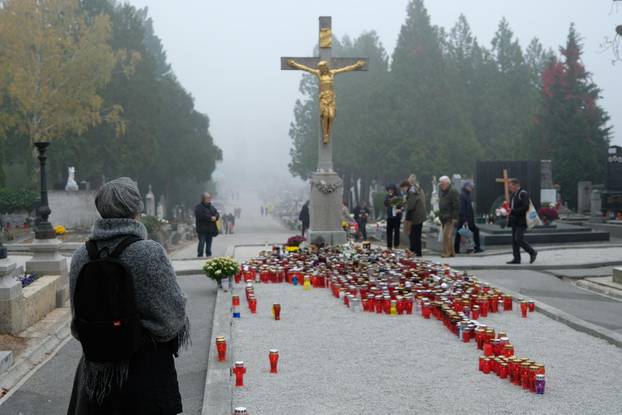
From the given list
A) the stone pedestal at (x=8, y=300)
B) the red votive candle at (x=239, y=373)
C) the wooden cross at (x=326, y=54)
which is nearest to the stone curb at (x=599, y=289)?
the red votive candle at (x=239, y=373)

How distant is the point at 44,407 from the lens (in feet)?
21.0

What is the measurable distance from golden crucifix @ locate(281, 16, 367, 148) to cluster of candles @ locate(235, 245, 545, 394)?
13.1ft

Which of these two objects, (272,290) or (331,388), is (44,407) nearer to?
(331,388)

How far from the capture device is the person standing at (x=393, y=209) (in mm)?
17344

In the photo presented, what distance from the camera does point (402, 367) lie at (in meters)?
7.00

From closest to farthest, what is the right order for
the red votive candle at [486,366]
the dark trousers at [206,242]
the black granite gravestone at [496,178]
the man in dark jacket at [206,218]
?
the red votive candle at [486,366] < the man in dark jacket at [206,218] < the dark trousers at [206,242] < the black granite gravestone at [496,178]

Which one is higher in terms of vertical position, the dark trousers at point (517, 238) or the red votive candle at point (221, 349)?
the dark trousers at point (517, 238)

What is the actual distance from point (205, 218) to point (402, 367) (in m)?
12.5

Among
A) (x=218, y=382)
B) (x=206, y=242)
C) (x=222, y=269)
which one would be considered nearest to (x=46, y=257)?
(x=222, y=269)

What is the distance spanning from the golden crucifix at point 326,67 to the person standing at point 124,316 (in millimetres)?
14582

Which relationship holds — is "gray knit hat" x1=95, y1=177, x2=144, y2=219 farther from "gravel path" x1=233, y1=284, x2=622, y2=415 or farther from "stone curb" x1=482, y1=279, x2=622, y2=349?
"stone curb" x1=482, y1=279, x2=622, y2=349

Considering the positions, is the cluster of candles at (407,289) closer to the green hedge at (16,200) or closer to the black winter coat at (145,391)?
the black winter coat at (145,391)

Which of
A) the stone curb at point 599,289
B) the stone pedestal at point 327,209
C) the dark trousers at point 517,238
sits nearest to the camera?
the stone curb at point 599,289

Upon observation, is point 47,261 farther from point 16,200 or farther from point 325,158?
point 16,200
